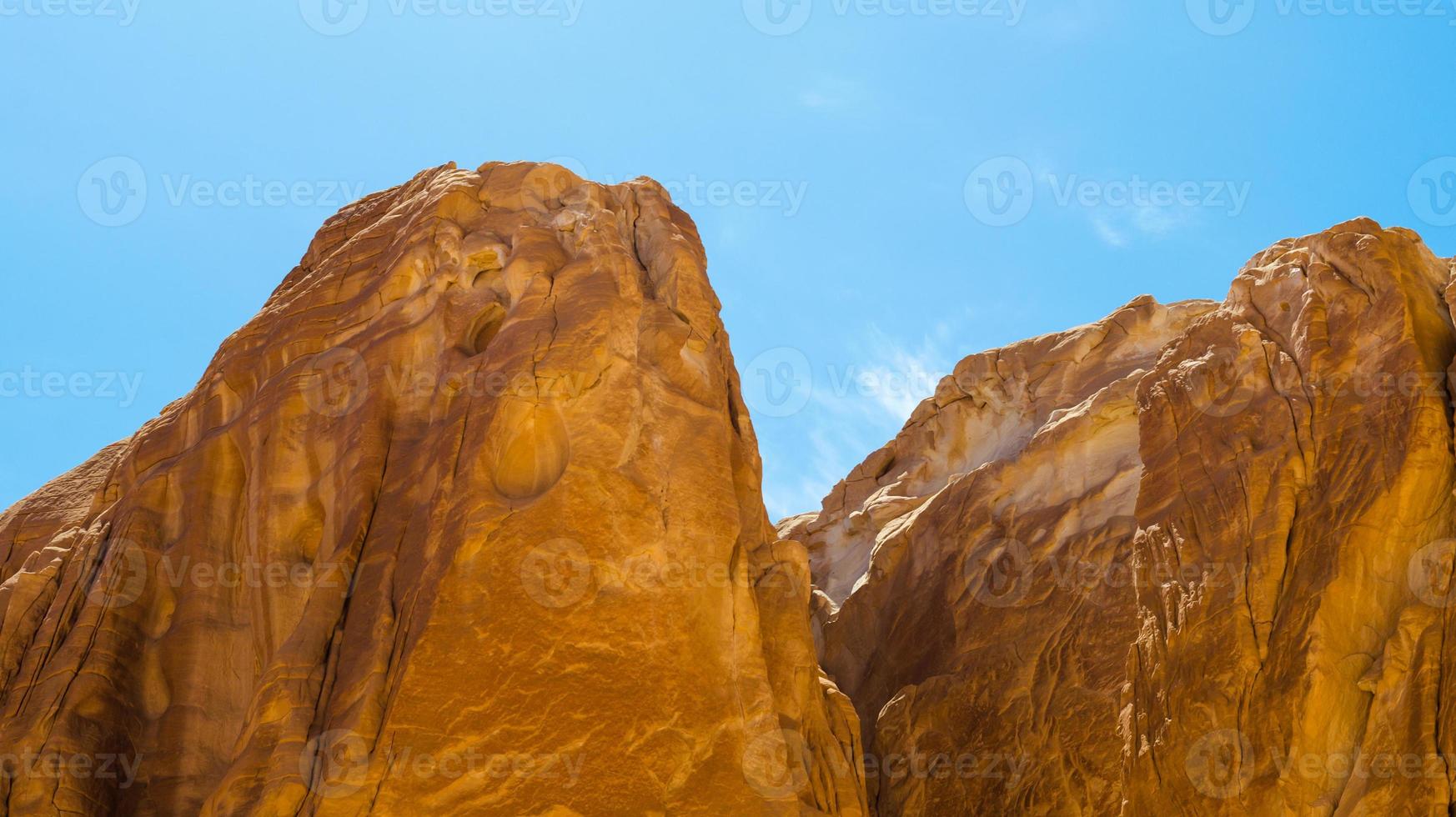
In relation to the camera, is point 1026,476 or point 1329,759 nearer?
point 1329,759

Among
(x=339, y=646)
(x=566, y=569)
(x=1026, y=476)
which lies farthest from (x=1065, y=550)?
(x=339, y=646)

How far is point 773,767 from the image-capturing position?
18.5m

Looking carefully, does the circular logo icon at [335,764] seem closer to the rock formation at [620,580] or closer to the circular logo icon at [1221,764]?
the rock formation at [620,580]

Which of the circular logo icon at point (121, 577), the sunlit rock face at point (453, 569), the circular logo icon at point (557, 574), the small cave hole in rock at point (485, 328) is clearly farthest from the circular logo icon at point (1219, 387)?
the circular logo icon at point (121, 577)

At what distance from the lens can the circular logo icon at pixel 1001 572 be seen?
28.8m

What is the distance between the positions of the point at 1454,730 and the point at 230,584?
17.1 m

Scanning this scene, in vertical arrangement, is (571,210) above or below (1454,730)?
above

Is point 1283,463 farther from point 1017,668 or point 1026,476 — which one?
point 1026,476

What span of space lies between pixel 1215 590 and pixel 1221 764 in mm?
2451

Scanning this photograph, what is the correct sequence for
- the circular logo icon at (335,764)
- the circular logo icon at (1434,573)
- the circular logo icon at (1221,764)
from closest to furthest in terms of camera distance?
the circular logo icon at (335,764), the circular logo icon at (1434,573), the circular logo icon at (1221,764)

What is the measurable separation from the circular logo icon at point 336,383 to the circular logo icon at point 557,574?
A: 16.7ft

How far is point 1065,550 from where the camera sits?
95.1 ft

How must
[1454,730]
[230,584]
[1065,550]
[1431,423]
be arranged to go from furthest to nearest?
[1065,550]
[230,584]
[1431,423]
[1454,730]

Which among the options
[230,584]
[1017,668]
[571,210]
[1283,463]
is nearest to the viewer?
Answer: [1283,463]
